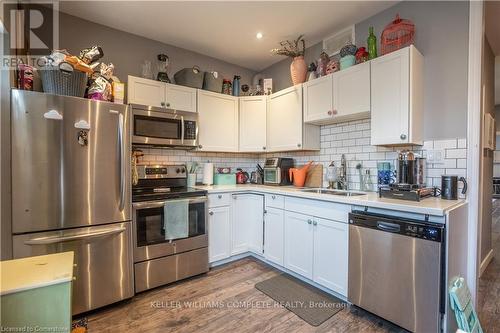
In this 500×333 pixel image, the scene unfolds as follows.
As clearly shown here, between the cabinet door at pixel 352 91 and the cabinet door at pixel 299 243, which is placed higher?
the cabinet door at pixel 352 91

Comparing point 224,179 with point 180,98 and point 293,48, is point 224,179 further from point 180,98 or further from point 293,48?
point 293,48

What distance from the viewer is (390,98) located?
209cm

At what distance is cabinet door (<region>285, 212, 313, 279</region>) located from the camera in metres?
2.30

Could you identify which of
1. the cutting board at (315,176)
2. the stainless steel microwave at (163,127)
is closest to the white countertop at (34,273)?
the stainless steel microwave at (163,127)

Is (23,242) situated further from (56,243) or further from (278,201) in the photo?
(278,201)

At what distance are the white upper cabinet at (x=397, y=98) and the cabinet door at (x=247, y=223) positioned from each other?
1.45 metres

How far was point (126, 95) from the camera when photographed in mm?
2617

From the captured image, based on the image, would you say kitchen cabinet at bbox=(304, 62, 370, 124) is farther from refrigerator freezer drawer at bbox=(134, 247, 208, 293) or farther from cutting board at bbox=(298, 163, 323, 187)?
refrigerator freezer drawer at bbox=(134, 247, 208, 293)

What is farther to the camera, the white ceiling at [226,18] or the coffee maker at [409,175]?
the white ceiling at [226,18]

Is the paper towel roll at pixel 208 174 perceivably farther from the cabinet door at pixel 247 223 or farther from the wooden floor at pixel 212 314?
the wooden floor at pixel 212 314

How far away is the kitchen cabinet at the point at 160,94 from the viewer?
102 inches

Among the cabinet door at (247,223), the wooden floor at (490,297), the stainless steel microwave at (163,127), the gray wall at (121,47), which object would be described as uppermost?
the gray wall at (121,47)

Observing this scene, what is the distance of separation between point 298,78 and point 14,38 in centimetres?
264

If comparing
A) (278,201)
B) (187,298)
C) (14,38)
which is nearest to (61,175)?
(14,38)
